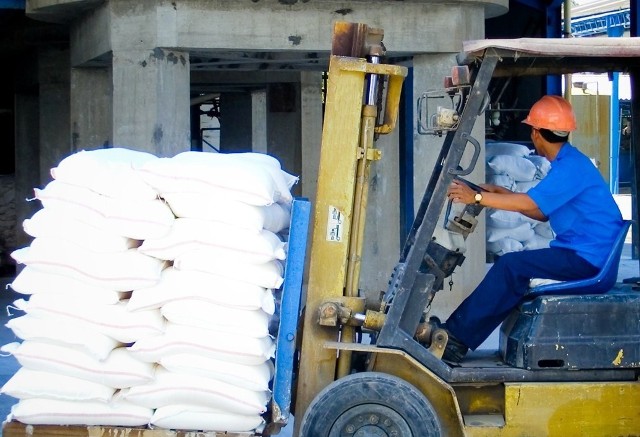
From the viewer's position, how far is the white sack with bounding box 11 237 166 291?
4.69 m

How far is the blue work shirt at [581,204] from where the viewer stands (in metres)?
4.88

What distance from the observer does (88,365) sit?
4703mm

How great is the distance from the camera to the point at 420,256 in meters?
4.75

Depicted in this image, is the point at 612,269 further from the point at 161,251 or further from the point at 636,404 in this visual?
the point at 161,251

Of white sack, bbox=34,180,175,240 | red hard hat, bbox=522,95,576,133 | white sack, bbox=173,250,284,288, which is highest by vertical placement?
red hard hat, bbox=522,95,576,133

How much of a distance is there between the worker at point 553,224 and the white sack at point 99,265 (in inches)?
58.4

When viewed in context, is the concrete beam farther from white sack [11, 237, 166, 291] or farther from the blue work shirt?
the blue work shirt

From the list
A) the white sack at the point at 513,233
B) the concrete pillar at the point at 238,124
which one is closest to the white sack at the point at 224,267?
the white sack at the point at 513,233

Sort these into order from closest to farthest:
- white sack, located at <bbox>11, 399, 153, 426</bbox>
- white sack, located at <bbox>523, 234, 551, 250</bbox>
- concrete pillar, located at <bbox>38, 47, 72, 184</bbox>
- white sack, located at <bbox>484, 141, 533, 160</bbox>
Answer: white sack, located at <bbox>11, 399, 153, 426</bbox>
white sack, located at <bbox>523, 234, 551, 250</bbox>
white sack, located at <bbox>484, 141, 533, 160</bbox>
concrete pillar, located at <bbox>38, 47, 72, 184</bbox>

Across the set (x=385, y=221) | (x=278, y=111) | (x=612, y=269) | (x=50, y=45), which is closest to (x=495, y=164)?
(x=385, y=221)

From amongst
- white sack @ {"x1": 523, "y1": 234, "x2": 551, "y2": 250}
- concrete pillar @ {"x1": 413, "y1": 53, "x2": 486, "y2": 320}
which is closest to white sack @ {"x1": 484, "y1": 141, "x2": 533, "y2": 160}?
white sack @ {"x1": 523, "y1": 234, "x2": 551, "y2": 250}

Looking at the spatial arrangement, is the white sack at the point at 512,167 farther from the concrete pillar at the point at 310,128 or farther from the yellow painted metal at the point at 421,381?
the yellow painted metal at the point at 421,381

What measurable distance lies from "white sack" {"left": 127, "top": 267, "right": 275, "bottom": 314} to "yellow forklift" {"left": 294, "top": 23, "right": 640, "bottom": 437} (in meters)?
0.37

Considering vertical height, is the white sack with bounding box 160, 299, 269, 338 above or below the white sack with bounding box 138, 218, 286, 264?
below
